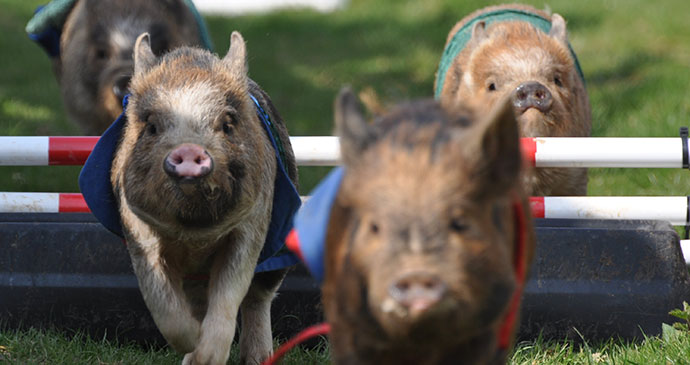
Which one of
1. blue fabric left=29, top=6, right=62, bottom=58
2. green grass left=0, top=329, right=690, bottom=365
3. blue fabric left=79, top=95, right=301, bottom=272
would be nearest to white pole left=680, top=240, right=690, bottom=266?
green grass left=0, top=329, right=690, bottom=365

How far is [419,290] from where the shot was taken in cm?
285

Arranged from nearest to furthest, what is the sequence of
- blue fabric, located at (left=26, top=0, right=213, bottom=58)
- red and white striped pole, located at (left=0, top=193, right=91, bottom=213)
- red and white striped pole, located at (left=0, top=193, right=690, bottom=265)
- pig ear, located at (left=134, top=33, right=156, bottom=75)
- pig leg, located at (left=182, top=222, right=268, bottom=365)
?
pig leg, located at (left=182, top=222, right=268, bottom=365), pig ear, located at (left=134, top=33, right=156, bottom=75), red and white striped pole, located at (left=0, top=193, right=690, bottom=265), red and white striped pole, located at (left=0, top=193, right=91, bottom=213), blue fabric, located at (left=26, top=0, right=213, bottom=58)

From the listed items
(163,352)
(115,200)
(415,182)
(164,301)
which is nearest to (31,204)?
(115,200)

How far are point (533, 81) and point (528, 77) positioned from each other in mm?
263

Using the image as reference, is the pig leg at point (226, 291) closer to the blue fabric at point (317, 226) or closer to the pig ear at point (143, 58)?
the pig ear at point (143, 58)

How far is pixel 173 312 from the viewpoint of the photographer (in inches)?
181

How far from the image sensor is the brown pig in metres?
4.39

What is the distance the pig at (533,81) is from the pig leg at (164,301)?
2.30m

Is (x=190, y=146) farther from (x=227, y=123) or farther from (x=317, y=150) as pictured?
(x=317, y=150)

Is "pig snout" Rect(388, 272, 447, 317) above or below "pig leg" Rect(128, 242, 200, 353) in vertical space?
above

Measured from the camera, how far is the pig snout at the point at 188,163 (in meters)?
4.21

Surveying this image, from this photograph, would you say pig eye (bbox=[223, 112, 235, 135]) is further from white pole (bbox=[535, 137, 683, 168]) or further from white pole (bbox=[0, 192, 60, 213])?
white pole (bbox=[535, 137, 683, 168])

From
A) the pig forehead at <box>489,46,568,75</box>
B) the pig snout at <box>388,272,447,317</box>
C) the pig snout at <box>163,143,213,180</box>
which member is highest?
the pig snout at <box>388,272,447,317</box>

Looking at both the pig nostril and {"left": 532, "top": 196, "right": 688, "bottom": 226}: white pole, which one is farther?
{"left": 532, "top": 196, "right": 688, "bottom": 226}: white pole
